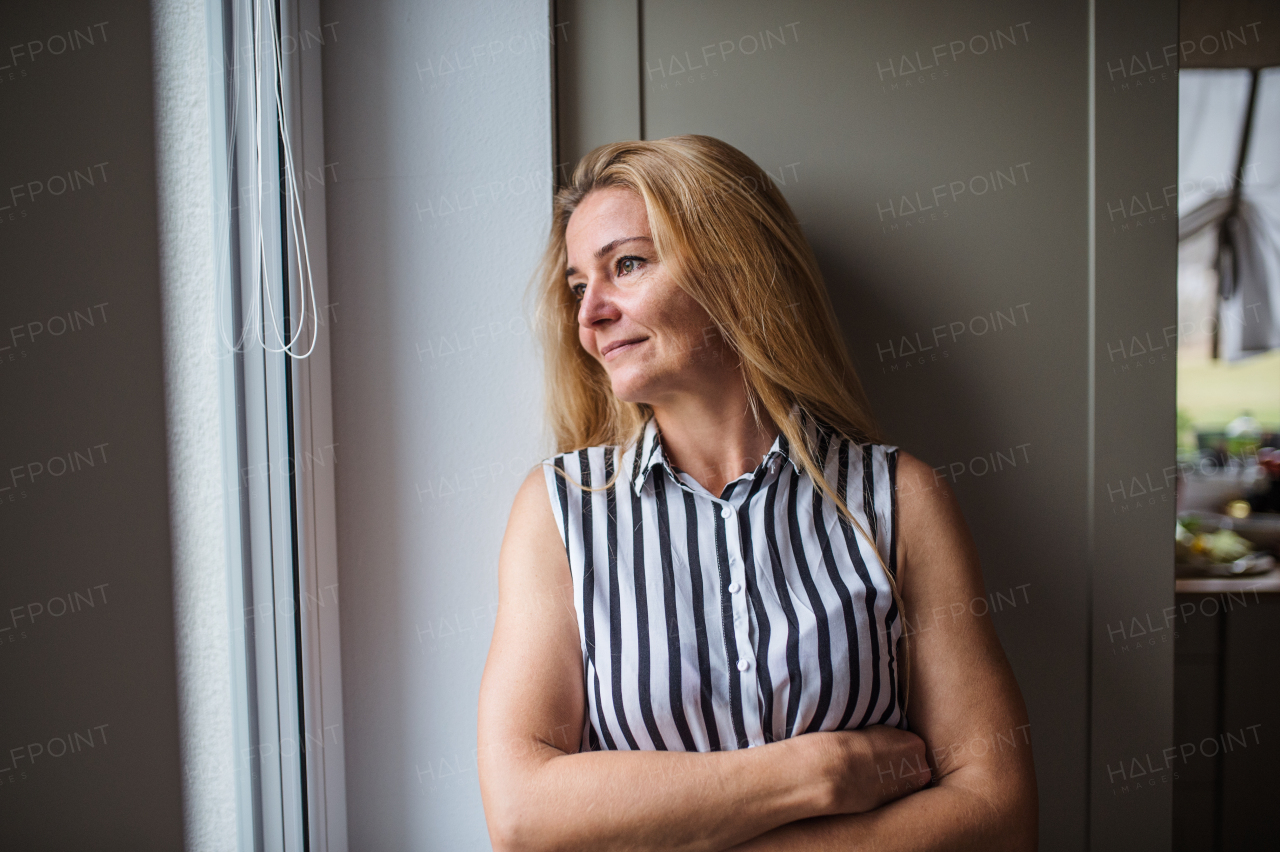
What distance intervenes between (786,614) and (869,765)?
0.69 feet

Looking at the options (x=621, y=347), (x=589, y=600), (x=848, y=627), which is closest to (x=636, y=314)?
(x=621, y=347)

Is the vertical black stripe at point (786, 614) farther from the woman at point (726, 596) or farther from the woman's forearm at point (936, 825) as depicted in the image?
the woman's forearm at point (936, 825)

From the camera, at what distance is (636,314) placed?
0.96 m

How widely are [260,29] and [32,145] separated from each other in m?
0.43

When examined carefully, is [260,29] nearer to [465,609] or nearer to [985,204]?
[465,609]

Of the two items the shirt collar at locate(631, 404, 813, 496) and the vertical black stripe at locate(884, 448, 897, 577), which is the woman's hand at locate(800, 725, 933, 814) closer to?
the vertical black stripe at locate(884, 448, 897, 577)

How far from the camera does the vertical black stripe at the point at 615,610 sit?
2.92 ft

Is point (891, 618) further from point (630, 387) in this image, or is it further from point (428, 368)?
point (428, 368)

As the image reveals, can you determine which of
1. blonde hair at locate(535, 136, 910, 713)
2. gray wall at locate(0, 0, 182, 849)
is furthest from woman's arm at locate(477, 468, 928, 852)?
gray wall at locate(0, 0, 182, 849)

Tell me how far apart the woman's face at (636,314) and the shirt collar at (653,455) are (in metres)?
0.06

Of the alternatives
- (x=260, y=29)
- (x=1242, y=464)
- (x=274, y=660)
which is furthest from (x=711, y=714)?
(x=1242, y=464)

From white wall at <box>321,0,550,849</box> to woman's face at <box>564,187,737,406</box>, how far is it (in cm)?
22

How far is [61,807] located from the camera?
0.69 meters

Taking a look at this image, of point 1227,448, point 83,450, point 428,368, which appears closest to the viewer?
point 83,450
